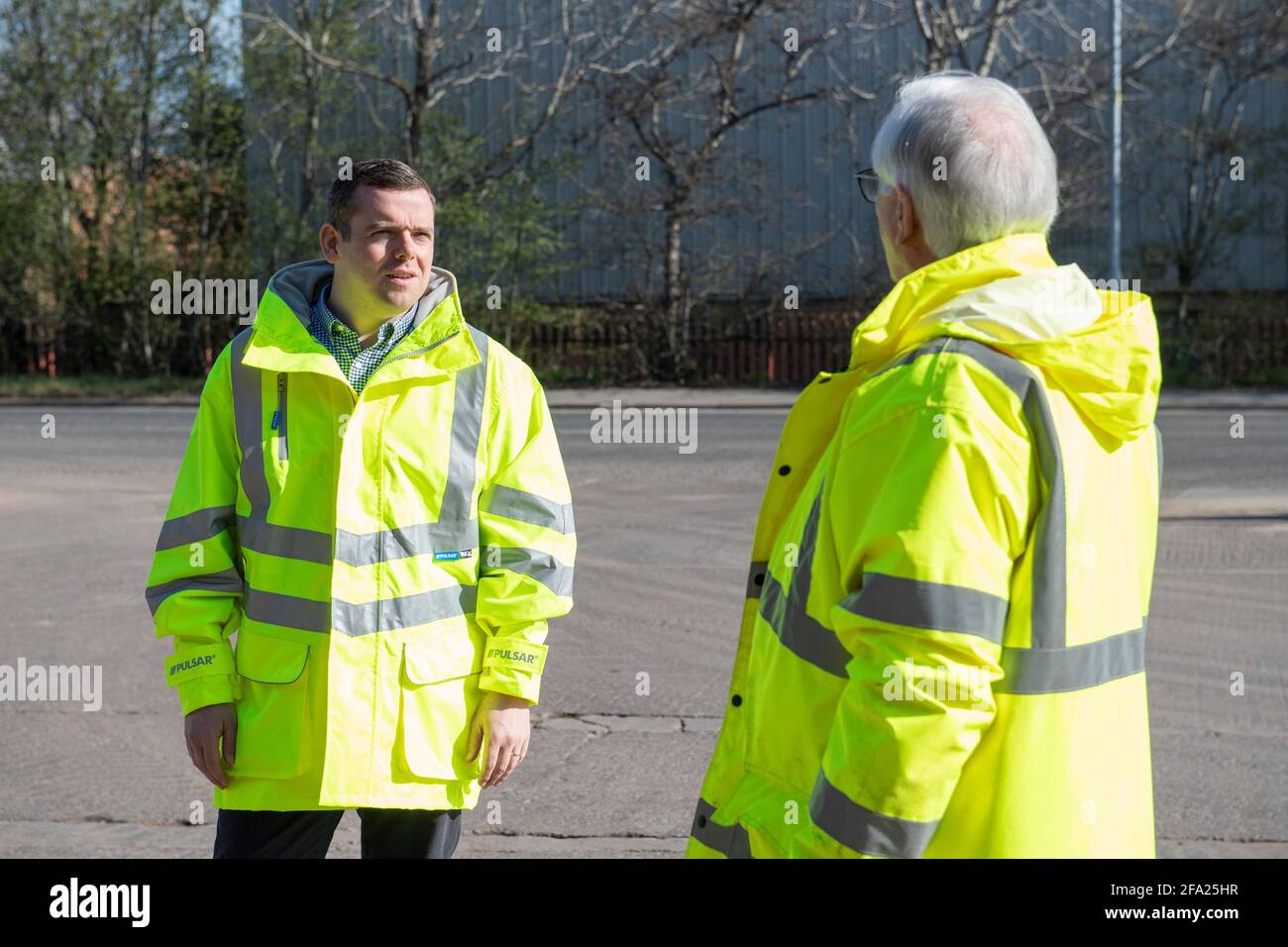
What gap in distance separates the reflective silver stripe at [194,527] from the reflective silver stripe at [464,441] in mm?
438

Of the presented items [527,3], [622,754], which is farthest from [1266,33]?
[622,754]

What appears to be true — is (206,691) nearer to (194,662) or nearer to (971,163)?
(194,662)

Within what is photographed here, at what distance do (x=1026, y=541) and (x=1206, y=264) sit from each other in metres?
31.1

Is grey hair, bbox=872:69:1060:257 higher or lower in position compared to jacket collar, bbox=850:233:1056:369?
higher

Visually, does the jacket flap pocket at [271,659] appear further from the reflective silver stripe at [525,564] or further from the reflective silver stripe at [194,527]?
the reflective silver stripe at [525,564]

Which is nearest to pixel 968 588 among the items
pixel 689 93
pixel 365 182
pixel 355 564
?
pixel 355 564

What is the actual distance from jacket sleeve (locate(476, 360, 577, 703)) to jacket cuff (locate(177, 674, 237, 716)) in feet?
1.62

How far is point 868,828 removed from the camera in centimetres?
199

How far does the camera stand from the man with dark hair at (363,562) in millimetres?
2906

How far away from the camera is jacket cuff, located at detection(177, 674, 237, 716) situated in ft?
9.58

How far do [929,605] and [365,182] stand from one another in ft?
5.54

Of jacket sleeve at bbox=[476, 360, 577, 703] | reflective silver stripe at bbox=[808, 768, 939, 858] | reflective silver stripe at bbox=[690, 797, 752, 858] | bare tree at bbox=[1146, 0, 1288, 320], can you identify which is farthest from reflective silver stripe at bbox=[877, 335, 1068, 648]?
bare tree at bbox=[1146, 0, 1288, 320]

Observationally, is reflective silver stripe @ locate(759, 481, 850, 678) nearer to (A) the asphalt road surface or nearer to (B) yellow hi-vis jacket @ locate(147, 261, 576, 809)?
(A) the asphalt road surface
